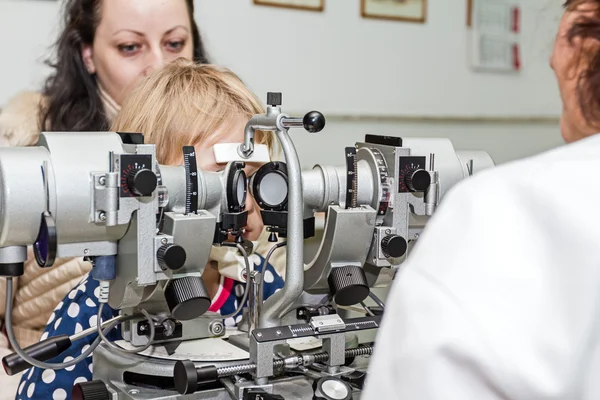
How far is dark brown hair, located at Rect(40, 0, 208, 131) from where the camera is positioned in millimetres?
1965

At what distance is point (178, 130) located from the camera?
125 cm

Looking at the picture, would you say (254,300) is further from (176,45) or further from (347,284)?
(176,45)

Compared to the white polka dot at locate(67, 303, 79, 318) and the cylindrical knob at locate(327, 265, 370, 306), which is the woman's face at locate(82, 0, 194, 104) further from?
the cylindrical knob at locate(327, 265, 370, 306)

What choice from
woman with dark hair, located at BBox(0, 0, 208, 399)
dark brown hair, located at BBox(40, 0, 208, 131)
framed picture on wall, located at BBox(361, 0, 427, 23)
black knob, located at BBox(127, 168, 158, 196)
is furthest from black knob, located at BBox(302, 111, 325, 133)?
framed picture on wall, located at BBox(361, 0, 427, 23)

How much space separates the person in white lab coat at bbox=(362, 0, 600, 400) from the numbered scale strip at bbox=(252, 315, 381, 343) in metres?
0.45

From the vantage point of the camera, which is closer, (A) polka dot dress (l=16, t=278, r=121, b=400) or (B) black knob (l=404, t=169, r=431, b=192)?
(B) black knob (l=404, t=169, r=431, b=192)

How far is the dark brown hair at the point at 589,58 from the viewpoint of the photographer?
1.98 feet

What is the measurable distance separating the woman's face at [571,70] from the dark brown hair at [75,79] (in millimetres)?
A: 1398

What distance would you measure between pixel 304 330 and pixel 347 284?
0.28 feet

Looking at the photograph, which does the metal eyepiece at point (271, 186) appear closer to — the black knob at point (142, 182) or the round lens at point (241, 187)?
the round lens at point (241, 187)

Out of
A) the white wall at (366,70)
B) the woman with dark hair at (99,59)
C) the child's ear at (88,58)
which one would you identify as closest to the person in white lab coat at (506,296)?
the woman with dark hair at (99,59)

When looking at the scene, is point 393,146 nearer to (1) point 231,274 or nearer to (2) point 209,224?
(2) point 209,224

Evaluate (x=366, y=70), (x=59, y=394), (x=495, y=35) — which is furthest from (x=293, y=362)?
(x=495, y=35)

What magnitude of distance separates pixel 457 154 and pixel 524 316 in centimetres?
71
